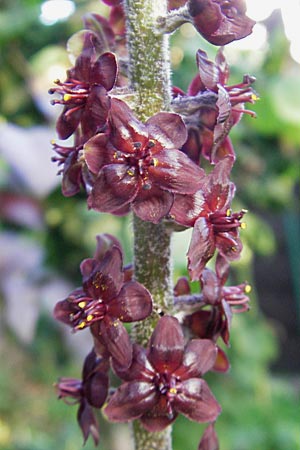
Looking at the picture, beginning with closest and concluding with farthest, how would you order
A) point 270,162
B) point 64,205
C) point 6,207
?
point 64,205 < point 6,207 < point 270,162

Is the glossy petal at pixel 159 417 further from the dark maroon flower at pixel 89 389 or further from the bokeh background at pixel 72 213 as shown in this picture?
the bokeh background at pixel 72 213

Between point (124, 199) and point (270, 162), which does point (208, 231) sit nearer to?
point (124, 199)

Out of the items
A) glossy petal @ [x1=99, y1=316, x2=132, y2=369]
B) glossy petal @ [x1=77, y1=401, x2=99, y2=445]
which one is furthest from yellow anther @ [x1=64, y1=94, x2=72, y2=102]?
glossy petal @ [x1=77, y1=401, x2=99, y2=445]

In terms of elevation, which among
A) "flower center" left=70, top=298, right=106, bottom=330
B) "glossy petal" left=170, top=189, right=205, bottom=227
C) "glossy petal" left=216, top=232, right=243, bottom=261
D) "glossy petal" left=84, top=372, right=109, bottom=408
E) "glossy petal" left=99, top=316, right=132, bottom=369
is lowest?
"glossy petal" left=84, top=372, right=109, bottom=408

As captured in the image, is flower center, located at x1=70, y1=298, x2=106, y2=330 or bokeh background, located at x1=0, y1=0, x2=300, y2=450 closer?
flower center, located at x1=70, y1=298, x2=106, y2=330

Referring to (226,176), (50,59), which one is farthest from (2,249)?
(226,176)

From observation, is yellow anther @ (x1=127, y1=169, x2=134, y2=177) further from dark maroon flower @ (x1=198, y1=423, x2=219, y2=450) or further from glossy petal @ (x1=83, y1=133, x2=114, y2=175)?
dark maroon flower @ (x1=198, y1=423, x2=219, y2=450)

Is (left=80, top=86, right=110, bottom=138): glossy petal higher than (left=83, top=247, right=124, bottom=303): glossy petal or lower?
higher
